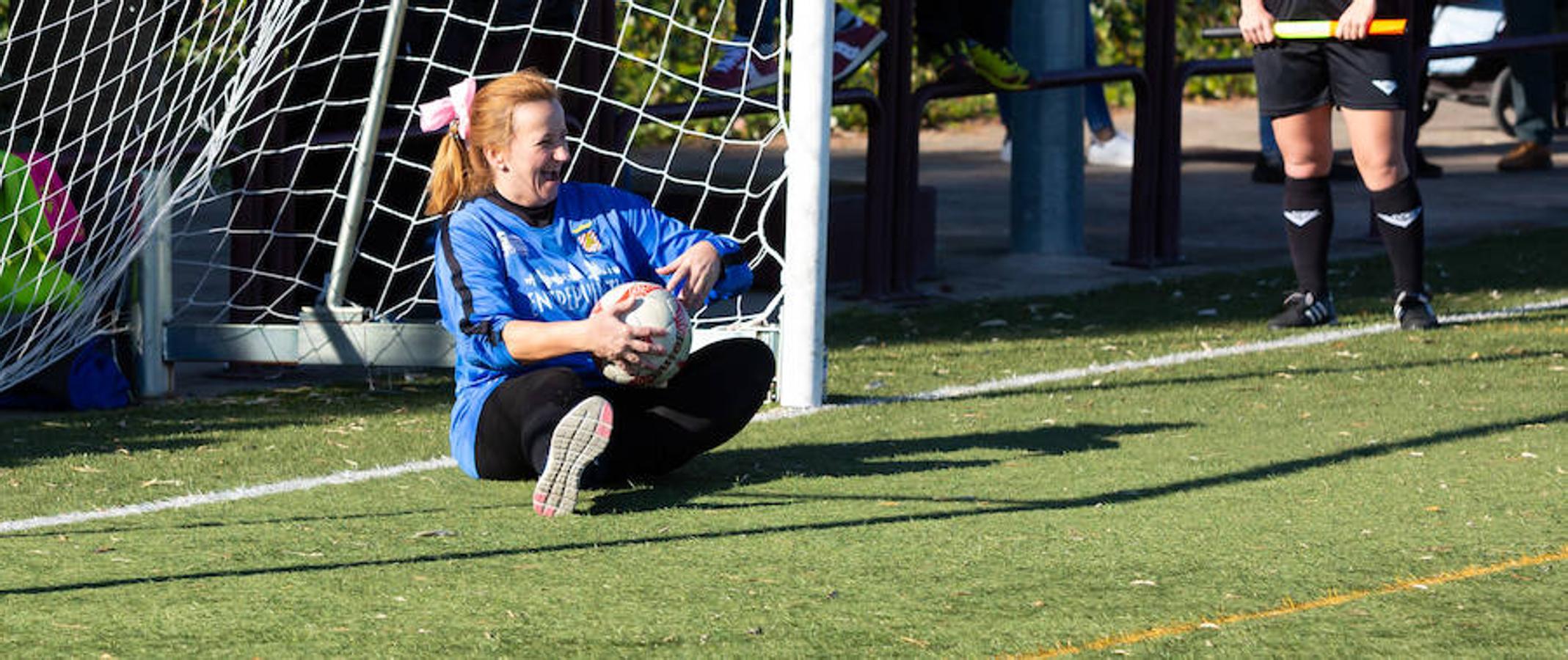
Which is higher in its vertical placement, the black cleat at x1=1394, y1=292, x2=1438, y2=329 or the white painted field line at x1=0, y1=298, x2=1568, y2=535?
the black cleat at x1=1394, y1=292, x2=1438, y2=329

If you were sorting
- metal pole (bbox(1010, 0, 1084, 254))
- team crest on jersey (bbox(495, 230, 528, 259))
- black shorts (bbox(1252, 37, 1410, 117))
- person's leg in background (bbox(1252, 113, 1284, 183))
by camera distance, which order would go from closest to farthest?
team crest on jersey (bbox(495, 230, 528, 259))
black shorts (bbox(1252, 37, 1410, 117))
metal pole (bbox(1010, 0, 1084, 254))
person's leg in background (bbox(1252, 113, 1284, 183))

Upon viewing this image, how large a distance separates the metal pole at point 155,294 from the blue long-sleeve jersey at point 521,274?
1.71 meters

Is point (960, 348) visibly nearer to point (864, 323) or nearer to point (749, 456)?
point (864, 323)

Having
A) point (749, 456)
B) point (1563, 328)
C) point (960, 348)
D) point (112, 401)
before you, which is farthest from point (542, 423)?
point (1563, 328)

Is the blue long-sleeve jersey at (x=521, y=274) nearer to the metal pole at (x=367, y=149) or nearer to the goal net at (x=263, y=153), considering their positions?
the goal net at (x=263, y=153)

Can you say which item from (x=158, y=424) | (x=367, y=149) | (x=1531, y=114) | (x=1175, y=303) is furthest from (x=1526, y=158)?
(x=158, y=424)

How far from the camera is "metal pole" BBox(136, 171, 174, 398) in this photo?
6.73 m

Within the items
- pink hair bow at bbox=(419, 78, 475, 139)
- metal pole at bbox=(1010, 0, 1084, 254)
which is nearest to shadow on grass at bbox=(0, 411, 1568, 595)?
pink hair bow at bbox=(419, 78, 475, 139)

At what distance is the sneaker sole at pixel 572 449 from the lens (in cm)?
484

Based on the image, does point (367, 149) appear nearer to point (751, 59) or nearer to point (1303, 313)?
point (751, 59)

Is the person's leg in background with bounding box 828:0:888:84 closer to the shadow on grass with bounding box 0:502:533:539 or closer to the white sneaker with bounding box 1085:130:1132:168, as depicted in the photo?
the shadow on grass with bounding box 0:502:533:539

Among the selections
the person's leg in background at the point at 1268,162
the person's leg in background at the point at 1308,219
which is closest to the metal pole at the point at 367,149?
the person's leg in background at the point at 1308,219

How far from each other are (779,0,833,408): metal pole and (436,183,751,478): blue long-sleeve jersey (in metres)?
0.87

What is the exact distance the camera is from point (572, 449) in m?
4.87
